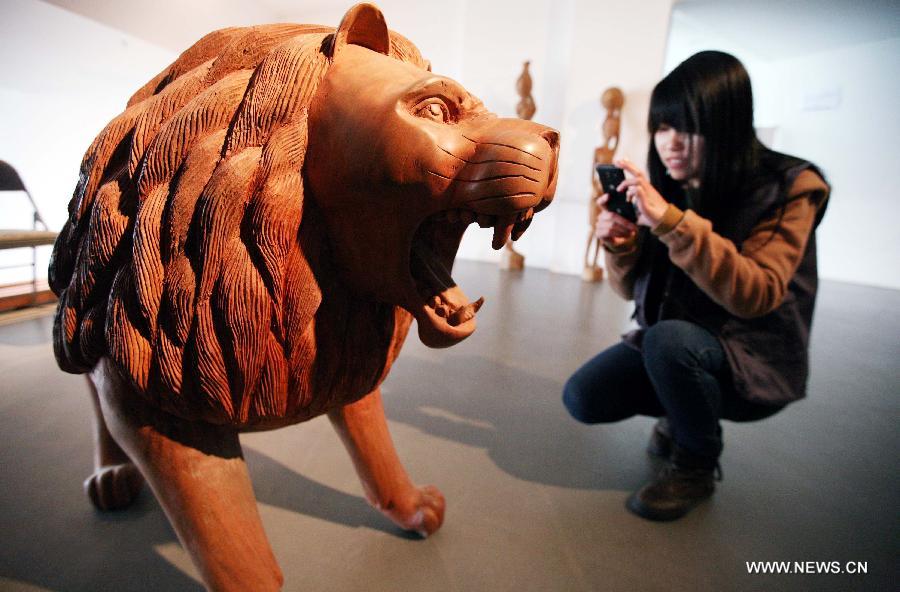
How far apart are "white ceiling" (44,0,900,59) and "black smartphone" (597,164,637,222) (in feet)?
6.51

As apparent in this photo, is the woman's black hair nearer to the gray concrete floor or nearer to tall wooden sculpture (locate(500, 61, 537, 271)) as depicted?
the gray concrete floor

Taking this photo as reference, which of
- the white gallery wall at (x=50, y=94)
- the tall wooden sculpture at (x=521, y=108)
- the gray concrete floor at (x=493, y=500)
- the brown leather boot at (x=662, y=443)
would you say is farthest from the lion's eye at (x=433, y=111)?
the tall wooden sculpture at (x=521, y=108)

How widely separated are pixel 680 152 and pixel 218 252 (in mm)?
965

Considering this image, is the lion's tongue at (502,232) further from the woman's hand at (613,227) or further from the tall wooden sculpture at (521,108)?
the tall wooden sculpture at (521,108)

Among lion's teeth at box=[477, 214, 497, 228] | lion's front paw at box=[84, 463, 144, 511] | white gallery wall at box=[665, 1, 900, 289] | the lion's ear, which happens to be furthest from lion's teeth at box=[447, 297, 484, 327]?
white gallery wall at box=[665, 1, 900, 289]

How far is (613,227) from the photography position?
3.85 feet

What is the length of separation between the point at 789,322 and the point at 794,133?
15.8ft

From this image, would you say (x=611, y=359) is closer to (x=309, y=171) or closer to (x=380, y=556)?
(x=380, y=556)

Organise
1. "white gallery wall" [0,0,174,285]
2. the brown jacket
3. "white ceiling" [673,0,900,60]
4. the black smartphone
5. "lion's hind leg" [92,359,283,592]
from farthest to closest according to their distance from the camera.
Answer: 1. "white ceiling" [673,0,900,60]
2. "white gallery wall" [0,0,174,285]
3. the black smartphone
4. the brown jacket
5. "lion's hind leg" [92,359,283,592]

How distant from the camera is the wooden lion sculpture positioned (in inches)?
20.5

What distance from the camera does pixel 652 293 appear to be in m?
1.21

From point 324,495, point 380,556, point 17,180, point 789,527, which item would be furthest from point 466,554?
point 17,180

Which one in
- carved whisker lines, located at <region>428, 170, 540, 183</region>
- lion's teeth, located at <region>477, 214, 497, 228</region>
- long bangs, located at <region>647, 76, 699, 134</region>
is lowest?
lion's teeth, located at <region>477, 214, 497, 228</region>

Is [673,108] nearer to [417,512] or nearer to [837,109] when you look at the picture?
[417,512]
